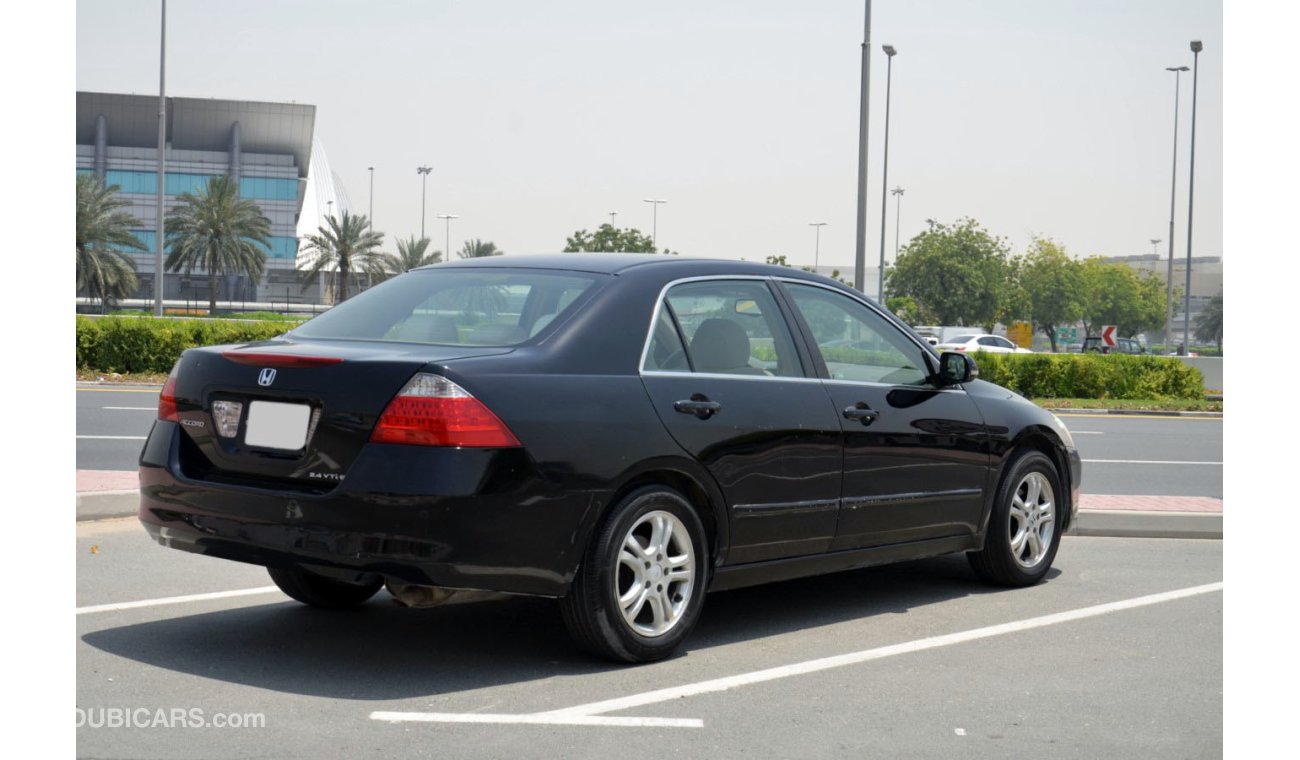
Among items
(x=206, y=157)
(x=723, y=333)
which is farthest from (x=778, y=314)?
(x=206, y=157)

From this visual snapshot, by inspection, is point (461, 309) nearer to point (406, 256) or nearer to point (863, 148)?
point (863, 148)

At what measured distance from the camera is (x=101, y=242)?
192 ft

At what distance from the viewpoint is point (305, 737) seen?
4289mm

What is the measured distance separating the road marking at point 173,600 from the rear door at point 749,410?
2.36 meters

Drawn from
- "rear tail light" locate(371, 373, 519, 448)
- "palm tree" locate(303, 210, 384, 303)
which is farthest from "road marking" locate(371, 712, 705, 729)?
"palm tree" locate(303, 210, 384, 303)

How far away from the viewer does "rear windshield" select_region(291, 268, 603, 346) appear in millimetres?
5398

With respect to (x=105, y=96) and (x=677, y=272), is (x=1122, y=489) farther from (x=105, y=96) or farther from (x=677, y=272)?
(x=105, y=96)

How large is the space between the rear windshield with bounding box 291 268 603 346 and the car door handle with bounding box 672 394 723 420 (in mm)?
562

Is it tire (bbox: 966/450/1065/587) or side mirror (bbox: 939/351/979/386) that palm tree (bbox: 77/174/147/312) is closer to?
tire (bbox: 966/450/1065/587)

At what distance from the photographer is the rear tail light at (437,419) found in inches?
189

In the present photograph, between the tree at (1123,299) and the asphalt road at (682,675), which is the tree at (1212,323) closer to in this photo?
the tree at (1123,299)

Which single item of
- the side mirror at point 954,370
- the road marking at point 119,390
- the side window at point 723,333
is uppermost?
the side window at point 723,333

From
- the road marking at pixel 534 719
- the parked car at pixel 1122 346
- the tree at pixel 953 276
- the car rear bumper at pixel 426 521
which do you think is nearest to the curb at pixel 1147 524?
the car rear bumper at pixel 426 521

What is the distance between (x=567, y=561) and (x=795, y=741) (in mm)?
1062
